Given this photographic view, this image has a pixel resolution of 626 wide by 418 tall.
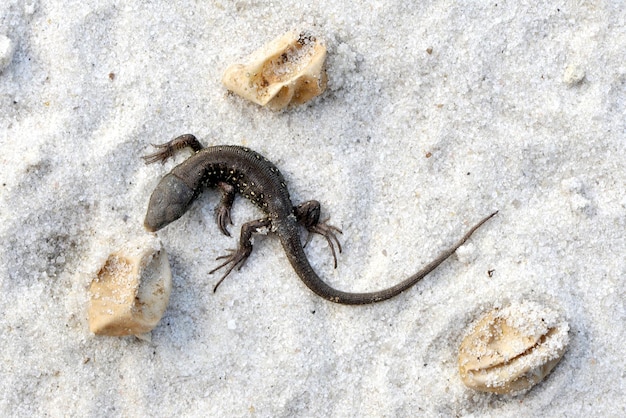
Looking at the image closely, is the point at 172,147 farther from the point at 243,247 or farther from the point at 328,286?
the point at 328,286

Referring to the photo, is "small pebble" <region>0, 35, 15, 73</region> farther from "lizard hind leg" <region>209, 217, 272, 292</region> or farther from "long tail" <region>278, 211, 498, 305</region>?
"long tail" <region>278, 211, 498, 305</region>

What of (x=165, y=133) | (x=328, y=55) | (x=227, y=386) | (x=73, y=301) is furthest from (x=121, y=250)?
(x=328, y=55)

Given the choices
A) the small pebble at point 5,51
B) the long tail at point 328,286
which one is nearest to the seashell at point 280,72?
the long tail at point 328,286

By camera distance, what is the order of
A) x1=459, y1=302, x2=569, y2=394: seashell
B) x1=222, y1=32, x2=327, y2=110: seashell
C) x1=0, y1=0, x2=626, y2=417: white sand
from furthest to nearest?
x1=0, y1=0, x2=626, y2=417: white sand → x1=222, y1=32, x2=327, y2=110: seashell → x1=459, y1=302, x2=569, y2=394: seashell

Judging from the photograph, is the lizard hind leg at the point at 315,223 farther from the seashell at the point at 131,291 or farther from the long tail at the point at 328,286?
the seashell at the point at 131,291

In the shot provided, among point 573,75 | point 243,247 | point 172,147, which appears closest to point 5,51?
point 172,147

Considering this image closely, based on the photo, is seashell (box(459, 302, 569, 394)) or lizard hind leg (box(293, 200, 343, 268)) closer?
seashell (box(459, 302, 569, 394))

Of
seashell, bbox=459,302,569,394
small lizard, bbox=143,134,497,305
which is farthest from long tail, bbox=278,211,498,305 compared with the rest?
seashell, bbox=459,302,569,394

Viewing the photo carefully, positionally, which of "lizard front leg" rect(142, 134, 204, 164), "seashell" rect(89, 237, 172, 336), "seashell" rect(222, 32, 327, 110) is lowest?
"seashell" rect(89, 237, 172, 336)
